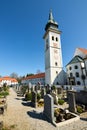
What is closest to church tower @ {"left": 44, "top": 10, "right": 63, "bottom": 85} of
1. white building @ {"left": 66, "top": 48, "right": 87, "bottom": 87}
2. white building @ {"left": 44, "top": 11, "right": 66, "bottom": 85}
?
white building @ {"left": 44, "top": 11, "right": 66, "bottom": 85}

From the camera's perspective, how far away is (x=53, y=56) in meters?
36.7

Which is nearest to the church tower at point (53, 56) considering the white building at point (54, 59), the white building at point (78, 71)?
the white building at point (54, 59)

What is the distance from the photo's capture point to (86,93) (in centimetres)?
1176

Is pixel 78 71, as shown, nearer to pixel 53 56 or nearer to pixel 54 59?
pixel 54 59

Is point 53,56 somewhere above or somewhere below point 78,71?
above

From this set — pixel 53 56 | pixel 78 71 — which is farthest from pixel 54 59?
pixel 78 71

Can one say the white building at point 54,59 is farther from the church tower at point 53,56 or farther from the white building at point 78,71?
the white building at point 78,71

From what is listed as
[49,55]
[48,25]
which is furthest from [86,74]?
[48,25]

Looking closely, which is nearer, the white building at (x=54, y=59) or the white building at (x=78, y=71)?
the white building at (x=78, y=71)

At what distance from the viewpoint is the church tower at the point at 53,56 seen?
35.4 m

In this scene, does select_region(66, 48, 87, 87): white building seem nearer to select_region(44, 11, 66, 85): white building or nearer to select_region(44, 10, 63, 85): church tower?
select_region(44, 11, 66, 85): white building

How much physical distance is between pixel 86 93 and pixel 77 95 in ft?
5.62

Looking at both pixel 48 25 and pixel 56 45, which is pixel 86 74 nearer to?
pixel 56 45

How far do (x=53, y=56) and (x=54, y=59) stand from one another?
116 centimetres
